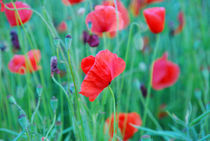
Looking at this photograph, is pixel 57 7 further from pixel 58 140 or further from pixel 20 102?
pixel 58 140

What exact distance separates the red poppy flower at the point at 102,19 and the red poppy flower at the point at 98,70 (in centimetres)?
19

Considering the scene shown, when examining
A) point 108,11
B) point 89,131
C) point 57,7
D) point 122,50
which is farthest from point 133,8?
point 57,7

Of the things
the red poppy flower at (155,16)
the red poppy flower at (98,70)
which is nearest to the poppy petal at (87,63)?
the red poppy flower at (98,70)

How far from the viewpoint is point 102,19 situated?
0.76m

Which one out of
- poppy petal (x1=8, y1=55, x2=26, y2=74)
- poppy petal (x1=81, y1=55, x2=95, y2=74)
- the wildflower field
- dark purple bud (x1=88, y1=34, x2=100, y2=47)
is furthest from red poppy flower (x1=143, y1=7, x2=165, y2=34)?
poppy petal (x1=8, y1=55, x2=26, y2=74)

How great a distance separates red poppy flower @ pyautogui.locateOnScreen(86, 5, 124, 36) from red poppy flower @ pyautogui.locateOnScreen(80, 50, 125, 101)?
0.19m

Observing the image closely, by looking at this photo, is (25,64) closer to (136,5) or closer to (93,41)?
(93,41)

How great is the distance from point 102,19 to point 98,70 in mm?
265

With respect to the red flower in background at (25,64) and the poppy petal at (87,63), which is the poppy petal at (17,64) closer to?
the red flower in background at (25,64)

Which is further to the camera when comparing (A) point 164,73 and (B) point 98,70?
(A) point 164,73

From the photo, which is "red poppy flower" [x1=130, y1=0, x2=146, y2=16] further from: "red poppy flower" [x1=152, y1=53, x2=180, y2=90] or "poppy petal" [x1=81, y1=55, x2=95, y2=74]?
"poppy petal" [x1=81, y1=55, x2=95, y2=74]

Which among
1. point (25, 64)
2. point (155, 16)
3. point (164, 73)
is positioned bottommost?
point (164, 73)

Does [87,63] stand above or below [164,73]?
above

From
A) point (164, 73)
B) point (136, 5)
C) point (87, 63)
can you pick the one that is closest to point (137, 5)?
point (136, 5)
